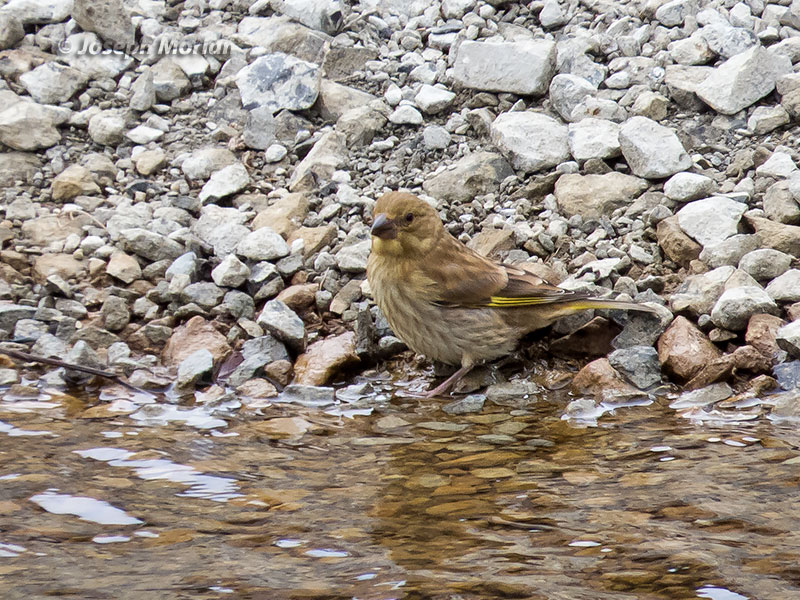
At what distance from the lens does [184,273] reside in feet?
18.7

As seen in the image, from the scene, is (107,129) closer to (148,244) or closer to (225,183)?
(225,183)

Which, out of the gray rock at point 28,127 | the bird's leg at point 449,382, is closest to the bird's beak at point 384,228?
the bird's leg at point 449,382

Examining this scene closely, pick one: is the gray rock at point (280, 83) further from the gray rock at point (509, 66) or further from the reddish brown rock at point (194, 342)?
the reddish brown rock at point (194, 342)

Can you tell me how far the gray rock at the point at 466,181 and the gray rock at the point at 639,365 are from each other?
5.22 feet

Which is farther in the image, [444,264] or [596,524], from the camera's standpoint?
[444,264]

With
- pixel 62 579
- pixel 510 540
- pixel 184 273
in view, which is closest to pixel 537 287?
pixel 184 273

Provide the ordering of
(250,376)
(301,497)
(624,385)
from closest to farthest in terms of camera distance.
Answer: (301,497), (624,385), (250,376)

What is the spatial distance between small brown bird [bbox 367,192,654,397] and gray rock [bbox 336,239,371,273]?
0.43 meters

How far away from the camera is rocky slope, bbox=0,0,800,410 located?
5191 mm

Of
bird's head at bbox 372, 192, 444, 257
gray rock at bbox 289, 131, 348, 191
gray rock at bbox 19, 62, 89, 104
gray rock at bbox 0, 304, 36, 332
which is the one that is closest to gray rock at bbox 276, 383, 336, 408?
bird's head at bbox 372, 192, 444, 257

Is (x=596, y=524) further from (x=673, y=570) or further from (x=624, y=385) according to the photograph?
(x=624, y=385)

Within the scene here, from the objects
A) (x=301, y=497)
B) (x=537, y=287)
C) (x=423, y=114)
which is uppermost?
(x=423, y=114)

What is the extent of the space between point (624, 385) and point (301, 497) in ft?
5.90

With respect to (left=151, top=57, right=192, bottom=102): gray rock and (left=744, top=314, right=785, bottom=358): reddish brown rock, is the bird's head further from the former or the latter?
(left=151, top=57, right=192, bottom=102): gray rock
